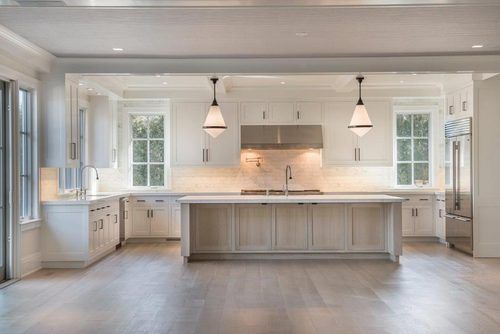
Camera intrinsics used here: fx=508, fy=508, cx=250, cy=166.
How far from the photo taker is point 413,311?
4.62m

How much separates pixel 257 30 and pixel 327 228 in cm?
332

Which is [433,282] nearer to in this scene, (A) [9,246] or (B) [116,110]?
(A) [9,246]

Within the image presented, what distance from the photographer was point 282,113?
9477 mm

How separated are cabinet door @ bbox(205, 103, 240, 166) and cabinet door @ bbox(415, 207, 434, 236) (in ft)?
11.3

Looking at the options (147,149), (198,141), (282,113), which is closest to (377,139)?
(282,113)

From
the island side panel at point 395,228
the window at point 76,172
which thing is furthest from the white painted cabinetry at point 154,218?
the island side panel at point 395,228

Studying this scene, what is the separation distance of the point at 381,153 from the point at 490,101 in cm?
232

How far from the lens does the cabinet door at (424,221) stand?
9305 mm

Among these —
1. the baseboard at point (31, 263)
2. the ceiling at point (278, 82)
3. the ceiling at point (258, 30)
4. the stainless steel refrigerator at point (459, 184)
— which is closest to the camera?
the ceiling at point (258, 30)

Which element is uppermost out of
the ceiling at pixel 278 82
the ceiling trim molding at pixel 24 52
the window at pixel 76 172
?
the ceiling at pixel 278 82

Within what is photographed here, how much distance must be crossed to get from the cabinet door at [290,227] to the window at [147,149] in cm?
333

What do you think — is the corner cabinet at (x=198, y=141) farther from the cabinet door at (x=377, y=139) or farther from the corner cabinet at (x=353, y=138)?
the cabinet door at (x=377, y=139)

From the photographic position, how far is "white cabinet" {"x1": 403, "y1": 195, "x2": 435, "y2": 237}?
930 cm

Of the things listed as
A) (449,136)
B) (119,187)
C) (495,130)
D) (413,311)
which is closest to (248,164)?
(119,187)
